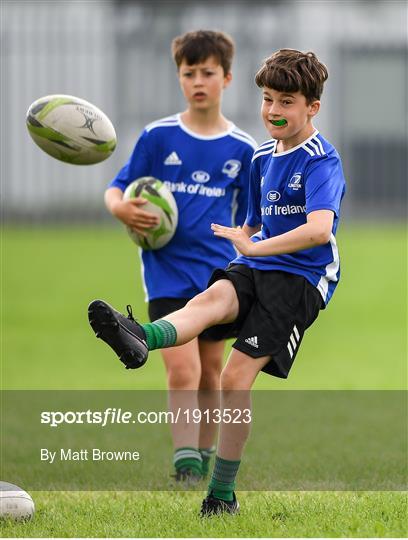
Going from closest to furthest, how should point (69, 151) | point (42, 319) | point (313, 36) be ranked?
point (69, 151) < point (42, 319) < point (313, 36)

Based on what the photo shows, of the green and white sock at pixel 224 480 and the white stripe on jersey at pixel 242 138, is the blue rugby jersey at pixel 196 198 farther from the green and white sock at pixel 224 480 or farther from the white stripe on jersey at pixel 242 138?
the green and white sock at pixel 224 480

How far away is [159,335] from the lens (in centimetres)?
466

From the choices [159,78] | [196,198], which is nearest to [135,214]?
[196,198]

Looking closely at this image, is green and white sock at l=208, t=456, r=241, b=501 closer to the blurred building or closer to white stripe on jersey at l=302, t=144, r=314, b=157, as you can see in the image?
white stripe on jersey at l=302, t=144, r=314, b=157

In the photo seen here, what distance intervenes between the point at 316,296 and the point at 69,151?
1591mm

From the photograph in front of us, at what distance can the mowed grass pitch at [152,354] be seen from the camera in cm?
469

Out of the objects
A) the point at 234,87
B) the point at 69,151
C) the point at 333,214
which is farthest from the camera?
the point at 234,87

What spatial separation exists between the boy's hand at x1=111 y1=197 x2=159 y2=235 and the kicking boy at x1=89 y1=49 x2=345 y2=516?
1.13 metres

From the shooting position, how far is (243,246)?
4.77 m

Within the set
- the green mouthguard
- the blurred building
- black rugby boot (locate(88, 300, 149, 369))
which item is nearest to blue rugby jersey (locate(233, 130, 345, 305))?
the green mouthguard

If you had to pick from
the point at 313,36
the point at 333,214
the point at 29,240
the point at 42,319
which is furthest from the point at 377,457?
the point at 313,36

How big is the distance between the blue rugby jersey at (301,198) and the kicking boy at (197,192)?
3.72 ft

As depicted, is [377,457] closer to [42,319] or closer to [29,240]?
[42,319]

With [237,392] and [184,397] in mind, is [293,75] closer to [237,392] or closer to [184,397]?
[237,392]
